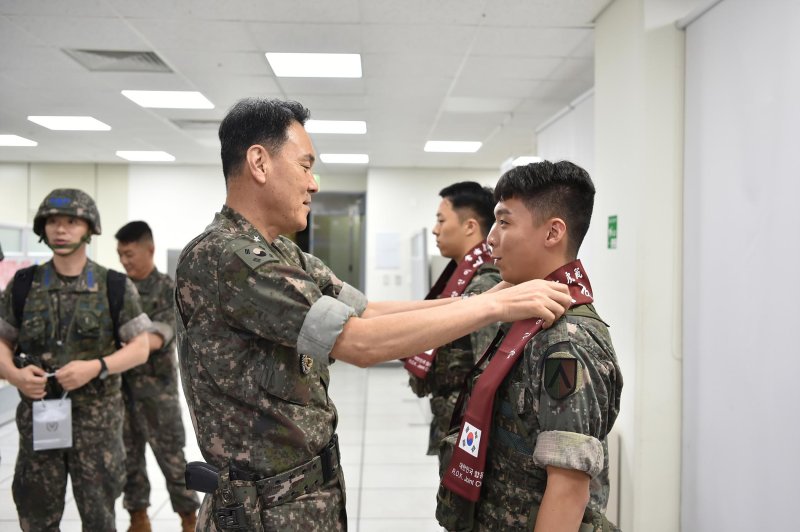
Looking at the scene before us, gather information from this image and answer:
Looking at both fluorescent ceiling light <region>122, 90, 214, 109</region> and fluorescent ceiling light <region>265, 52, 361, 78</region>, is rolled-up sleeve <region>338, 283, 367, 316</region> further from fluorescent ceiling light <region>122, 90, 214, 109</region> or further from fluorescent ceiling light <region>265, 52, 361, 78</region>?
fluorescent ceiling light <region>122, 90, 214, 109</region>

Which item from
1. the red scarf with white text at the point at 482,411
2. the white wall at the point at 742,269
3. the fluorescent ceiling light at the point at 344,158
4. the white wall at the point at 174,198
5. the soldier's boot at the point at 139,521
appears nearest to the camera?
the red scarf with white text at the point at 482,411

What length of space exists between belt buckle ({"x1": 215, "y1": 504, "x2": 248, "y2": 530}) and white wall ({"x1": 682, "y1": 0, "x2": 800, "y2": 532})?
190 centimetres

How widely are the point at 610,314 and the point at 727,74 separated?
52.4 inches

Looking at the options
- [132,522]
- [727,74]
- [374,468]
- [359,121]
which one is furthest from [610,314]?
[359,121]

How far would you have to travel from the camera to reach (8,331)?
253 cm

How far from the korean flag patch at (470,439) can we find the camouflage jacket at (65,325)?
6.15 feet

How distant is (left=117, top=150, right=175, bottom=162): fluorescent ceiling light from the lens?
863cm

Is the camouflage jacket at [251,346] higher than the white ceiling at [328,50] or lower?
lower

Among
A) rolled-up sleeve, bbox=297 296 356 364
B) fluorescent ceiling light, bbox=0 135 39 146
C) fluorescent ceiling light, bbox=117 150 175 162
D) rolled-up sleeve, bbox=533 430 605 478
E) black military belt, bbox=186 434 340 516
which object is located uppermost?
fluorescent ceiling light, bbox=117 150 175 162

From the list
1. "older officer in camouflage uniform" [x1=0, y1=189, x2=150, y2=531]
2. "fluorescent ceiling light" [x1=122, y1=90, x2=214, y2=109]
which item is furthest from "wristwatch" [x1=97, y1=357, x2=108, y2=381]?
"fluorescent ceiling light" [x1=122, y1=90, x2=214, y2=109]

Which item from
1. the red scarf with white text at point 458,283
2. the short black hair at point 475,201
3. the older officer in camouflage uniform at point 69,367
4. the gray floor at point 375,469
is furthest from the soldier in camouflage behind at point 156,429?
the short black hair at point 475,201

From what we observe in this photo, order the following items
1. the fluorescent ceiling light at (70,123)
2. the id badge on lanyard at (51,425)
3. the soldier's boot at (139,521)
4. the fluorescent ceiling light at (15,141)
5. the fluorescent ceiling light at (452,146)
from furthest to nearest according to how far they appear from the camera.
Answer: the fluorescent ceiling light at (452,146) < the fluorescent ceiling light at (15,141) < the fluorescent ceiling light at (70,123) < the soldier's boot at (139,521) < the id badge on lanyard at (51,425)

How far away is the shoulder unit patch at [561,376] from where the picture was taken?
1.16 meters

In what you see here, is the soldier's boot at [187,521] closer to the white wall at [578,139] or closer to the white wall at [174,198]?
the white wall at [578,139]
